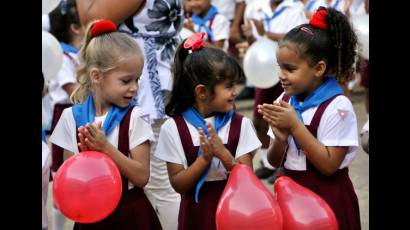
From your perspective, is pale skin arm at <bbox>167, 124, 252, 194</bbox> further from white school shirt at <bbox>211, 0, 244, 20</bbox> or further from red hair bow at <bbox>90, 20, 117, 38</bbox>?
white school shirt at <bbox>211, 0, 244, 20</bbox>

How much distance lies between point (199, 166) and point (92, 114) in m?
0.48

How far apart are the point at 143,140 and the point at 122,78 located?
0.83 ft

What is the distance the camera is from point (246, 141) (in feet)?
9.32

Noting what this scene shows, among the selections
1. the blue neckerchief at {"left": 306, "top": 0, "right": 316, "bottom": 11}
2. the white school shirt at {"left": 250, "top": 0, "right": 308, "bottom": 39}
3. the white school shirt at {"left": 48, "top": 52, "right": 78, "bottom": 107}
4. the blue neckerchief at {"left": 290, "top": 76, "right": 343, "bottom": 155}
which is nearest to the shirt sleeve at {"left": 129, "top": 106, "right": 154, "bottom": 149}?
the blue neckerchief at {"left": 290, "top": 76, "right": 343, "bottom": 155}

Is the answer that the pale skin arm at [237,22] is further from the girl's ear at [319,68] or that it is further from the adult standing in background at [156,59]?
the girl's ear at [319,68]

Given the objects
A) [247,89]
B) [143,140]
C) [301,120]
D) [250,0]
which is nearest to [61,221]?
[143,140]

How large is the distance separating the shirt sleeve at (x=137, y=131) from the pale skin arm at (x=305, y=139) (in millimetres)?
456

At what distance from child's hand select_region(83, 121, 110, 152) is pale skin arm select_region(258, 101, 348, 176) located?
23.0 inches

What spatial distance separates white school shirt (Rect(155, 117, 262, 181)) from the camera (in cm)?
283

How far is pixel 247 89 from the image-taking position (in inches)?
348

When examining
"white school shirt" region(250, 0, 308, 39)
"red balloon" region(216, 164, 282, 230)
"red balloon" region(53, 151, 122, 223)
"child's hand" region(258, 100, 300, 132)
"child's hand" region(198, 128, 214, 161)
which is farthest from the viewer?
"white school shirt" region(250, 0, 308, 39)

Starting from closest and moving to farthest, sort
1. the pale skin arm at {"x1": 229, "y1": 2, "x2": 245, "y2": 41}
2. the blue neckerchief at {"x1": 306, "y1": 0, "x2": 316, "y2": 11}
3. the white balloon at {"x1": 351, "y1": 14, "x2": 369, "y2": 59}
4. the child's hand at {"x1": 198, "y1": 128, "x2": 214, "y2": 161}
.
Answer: the child's hand at {"x1": 198, "y1": 128, "x2": 214, "y2": 161}
the white balloon at {"x1": 351, "y1": 14, "x2": 369, "y2": 59}
the blue neckerchief at {"x1": 306, "y1": 0, "x2": 316, "y2": 11}
the pale skin arm at {"x1": 229, "y1": 2, "x2": 245, "y2": 41}

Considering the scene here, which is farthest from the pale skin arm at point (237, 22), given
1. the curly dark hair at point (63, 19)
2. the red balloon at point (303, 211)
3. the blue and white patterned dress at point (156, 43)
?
the red balloon at point (303, 211)

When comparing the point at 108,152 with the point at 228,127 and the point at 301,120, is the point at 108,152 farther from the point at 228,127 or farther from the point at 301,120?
the point at 301,120
